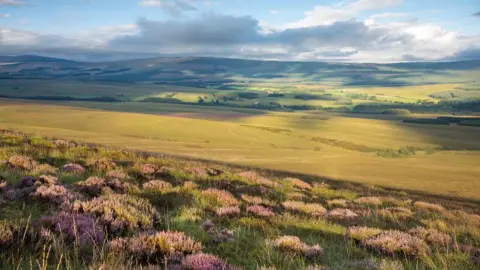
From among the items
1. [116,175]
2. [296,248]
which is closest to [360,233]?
[296,248]

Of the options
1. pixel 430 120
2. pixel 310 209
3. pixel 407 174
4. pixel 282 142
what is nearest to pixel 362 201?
pixel 310 209

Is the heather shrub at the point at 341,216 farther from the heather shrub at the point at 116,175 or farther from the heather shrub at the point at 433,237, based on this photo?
the heather shrub at the point at 116,175

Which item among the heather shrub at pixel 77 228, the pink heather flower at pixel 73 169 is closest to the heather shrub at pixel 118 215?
the heather shrub at pixel 77 228

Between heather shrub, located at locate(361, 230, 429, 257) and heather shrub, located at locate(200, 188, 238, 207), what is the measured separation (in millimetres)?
4261

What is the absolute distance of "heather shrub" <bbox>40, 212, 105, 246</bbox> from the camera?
6.00 m

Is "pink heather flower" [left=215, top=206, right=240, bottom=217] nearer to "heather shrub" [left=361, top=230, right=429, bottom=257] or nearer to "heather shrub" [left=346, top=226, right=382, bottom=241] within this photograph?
"heather shrub" [left=346, top=226, right=382, bottom=241]

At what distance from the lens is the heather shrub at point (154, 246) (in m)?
5.73

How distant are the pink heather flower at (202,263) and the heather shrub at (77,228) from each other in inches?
59.6

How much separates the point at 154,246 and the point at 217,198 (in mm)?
6154

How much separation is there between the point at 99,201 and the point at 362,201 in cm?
1354

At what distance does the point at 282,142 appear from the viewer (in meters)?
111

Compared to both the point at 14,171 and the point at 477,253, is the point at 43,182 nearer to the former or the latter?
the point at 14,171

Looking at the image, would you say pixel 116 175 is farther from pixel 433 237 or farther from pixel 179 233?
pixel 433 237

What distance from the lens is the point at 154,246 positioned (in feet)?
19.2
